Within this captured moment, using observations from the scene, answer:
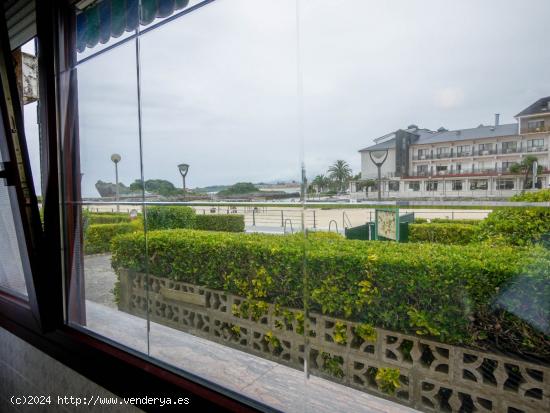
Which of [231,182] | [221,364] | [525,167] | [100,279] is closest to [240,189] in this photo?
[231,182]

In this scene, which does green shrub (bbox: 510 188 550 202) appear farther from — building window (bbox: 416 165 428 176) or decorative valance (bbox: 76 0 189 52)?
decorative valance (bbox: 76 0 189 52)

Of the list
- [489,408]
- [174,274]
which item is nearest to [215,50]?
[174,274]

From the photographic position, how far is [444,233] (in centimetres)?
134

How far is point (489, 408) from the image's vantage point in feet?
4.34

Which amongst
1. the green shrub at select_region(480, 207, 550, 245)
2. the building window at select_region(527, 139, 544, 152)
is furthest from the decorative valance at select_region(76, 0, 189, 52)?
the green shrub at select_region(480, 207, 550, 245)

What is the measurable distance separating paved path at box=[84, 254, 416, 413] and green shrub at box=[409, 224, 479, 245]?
2.76ft

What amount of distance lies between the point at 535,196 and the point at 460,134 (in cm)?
29

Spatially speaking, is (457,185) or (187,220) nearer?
(457,185)

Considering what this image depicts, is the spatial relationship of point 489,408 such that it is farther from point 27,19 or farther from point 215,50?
point 27,19

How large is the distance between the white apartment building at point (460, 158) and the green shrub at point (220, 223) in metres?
0.91

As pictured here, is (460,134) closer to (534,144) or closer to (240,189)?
(534,144)

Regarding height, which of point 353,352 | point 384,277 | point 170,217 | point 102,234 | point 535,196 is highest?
point 535,196

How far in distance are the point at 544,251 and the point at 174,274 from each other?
7.48 ft

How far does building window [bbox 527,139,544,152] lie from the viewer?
2.87 ft
